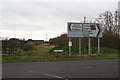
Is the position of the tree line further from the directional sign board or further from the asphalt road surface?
the asphalt road surface

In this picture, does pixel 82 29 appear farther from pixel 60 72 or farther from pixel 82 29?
pixel 60 72

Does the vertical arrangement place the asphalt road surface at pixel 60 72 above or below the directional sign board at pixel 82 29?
below

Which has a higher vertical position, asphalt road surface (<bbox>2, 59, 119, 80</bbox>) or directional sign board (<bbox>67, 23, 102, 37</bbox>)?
directional sign board (<bbox>67, 23, 102, 37</bbox>)

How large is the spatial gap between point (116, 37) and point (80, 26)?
14601mm

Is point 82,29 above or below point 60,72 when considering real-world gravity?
above

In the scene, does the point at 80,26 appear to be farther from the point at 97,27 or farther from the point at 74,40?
the point at 74,40

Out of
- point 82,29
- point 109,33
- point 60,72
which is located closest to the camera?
point 60,72

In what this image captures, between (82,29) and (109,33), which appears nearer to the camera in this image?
(82,29)

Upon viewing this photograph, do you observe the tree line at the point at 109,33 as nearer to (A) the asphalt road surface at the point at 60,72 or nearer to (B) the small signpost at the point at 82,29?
(B) the small signpost at the point at 82,29

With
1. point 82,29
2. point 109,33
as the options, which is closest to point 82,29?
point 82,29

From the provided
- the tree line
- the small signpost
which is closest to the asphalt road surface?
the small signpost

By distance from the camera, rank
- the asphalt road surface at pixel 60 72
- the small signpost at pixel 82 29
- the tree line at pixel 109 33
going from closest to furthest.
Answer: the asphalt road surface at pixel 60 72 < the small signpost at pixel 82 29 < the tree line at pixel 109 33

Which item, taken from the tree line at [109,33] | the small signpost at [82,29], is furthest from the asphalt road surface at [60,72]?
the tree line at [109,33]

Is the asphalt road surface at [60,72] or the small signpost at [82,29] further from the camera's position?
the small signpost at [82,29]
